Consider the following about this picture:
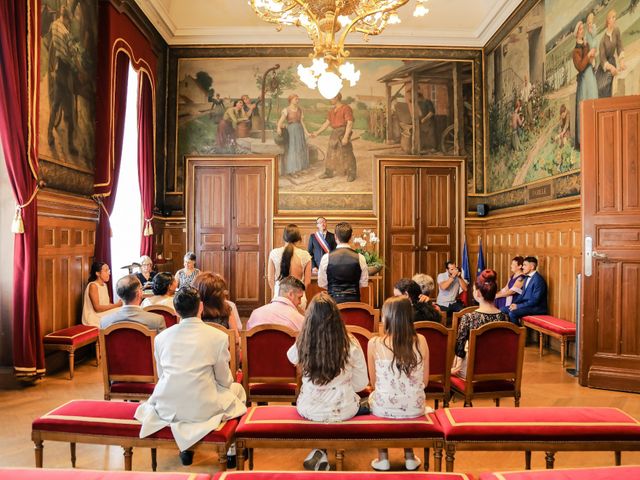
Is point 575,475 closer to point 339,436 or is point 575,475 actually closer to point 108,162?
point 339,436

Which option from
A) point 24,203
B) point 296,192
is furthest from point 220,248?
point 24,203

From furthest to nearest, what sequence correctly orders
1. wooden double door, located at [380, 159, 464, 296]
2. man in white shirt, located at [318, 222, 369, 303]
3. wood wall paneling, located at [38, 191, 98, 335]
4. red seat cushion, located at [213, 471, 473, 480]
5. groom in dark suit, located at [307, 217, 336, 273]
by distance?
wooden double door, located at [380, 159, 464, 296] < groom in dark suit, located at [307, 217, 336, 273] < wood wall paneling, located at [38, 191, 98, 335] < man in white shirt, located at [318, 222, 369, 303] < red seat cushion, located at [213, 471, 473, 480]

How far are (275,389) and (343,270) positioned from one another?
6.49 feet

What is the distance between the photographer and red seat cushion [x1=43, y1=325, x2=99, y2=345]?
20.4 feet

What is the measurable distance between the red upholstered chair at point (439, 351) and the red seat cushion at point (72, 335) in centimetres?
429

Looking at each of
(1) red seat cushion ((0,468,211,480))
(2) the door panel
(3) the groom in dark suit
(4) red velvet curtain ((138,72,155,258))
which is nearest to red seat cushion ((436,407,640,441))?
(1) red seat cushion ((0,468,211,480))

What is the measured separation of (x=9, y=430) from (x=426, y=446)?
3505mm

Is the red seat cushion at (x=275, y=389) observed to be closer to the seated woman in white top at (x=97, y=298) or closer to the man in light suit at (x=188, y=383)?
the man in light suit at (x=188, y=383)

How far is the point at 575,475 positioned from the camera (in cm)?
244

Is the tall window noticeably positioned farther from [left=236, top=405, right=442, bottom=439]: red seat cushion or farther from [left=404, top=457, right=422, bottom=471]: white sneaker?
[left=404, top=457, right=422, bottom=471]: white sneaker

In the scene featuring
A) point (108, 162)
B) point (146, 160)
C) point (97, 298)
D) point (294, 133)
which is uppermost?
point (294, 133)

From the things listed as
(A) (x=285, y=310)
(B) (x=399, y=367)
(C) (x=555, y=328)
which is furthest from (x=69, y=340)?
(C) (x=555, y=328)

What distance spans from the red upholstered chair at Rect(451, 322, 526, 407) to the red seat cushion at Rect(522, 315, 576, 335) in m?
3.10

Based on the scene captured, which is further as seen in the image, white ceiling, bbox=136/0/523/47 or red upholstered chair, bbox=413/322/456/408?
white ceiling, bbox=136/0/523/47
